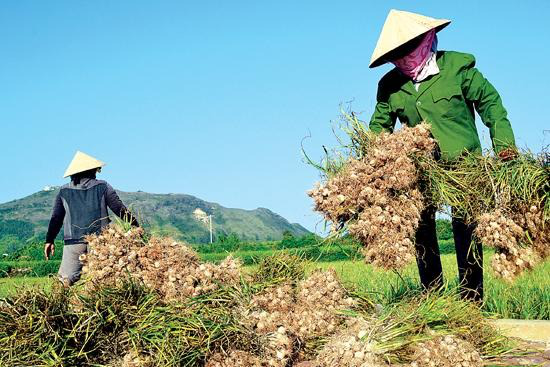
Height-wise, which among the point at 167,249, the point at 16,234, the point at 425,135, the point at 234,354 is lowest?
the point at 234,354

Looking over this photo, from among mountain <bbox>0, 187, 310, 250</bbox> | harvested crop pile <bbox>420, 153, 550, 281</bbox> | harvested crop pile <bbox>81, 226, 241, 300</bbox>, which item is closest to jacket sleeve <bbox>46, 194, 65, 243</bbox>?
harvested crop pile <bbox>81, 226, 241, 300</bbox>

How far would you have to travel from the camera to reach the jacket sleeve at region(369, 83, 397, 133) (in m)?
5.50

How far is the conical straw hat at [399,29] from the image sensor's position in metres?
5.11

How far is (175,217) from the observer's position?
165375 millimetres

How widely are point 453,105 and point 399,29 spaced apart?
0.76 m

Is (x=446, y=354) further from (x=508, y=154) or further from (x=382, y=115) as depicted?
(x=382, y=115)

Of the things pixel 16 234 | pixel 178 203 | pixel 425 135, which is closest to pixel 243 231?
pixel 178 203

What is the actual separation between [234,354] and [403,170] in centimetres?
175

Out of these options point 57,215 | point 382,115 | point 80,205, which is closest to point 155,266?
point 382,115

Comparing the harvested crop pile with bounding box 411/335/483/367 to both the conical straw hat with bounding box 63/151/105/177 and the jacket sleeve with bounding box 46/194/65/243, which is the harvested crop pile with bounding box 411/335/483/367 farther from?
the jacket sleeve with bounding box 46/194/65/243

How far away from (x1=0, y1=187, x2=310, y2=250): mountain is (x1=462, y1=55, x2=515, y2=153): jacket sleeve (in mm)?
145028

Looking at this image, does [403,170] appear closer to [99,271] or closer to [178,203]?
[99,271]

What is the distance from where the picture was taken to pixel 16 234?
159750mm

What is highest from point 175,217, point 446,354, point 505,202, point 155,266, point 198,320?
point 175,217
